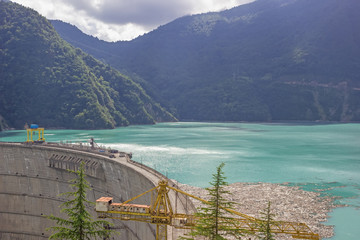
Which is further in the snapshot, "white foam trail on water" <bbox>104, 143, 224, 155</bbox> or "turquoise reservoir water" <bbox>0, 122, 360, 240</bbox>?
"white foam trail on water" <bbox>104, 143, 224, 155</bbox>

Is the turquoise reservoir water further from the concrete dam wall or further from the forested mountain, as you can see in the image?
the forested mountain

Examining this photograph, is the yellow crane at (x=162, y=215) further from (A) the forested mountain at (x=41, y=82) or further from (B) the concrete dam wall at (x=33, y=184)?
(A) the forested mountain at (x=41, y=82)

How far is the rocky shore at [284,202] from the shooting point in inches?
1491

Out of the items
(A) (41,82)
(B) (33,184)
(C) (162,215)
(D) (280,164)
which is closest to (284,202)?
(C) (162,215)

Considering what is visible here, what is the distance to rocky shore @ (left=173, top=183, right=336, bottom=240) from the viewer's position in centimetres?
3788

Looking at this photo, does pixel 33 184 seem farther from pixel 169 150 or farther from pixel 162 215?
pixel 169 150

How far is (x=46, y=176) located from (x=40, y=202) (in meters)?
3.60

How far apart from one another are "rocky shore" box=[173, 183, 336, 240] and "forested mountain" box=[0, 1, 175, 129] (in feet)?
398

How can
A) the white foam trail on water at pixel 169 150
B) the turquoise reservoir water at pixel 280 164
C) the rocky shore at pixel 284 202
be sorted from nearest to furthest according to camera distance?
the rocky shore at pixel 284 202, the turquoise reservoir water at pixel 280 164, the white foam trail on water at pixel 169 150

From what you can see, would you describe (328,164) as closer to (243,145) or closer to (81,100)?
(243,145)

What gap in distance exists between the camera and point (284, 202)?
1762 inches

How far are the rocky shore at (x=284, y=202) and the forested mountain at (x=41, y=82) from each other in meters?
121

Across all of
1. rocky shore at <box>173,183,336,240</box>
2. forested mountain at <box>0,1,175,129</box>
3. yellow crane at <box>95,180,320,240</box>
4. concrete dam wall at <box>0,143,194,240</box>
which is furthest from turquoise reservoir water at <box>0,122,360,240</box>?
forested mountain at <box>0,1,175,129</box>

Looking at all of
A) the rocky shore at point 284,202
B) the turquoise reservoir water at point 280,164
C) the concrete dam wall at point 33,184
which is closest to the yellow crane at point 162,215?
the rocky shore at point 284,202
